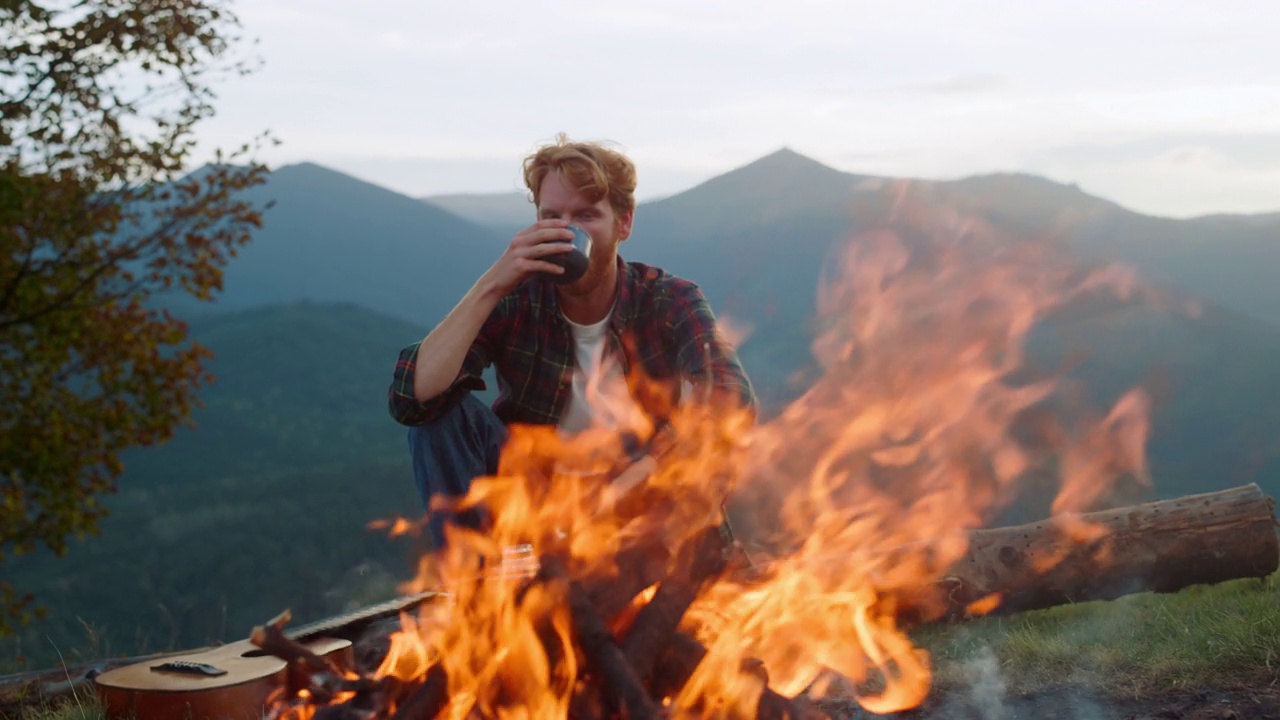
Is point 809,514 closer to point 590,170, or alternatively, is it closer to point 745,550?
point 745,550

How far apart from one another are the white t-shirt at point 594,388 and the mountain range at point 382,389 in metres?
3.18

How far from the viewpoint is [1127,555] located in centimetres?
465

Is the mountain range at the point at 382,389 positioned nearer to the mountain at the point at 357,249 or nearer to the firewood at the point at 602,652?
the firewood at the point at 602,652

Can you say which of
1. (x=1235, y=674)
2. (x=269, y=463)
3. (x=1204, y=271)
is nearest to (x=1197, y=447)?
(x=1204, y=271)

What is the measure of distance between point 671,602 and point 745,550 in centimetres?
148

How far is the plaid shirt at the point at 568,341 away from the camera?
13.3ft

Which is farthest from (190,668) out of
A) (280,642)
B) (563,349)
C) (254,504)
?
(254,504)

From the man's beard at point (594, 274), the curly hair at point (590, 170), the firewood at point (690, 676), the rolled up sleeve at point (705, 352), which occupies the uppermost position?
the curly hair at point (590, 170)

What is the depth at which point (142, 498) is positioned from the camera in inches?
1097

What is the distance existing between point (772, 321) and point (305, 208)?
146ft

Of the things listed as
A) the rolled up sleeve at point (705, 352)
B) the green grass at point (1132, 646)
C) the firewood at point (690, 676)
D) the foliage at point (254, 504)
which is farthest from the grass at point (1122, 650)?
the foliage at point (254, 504)

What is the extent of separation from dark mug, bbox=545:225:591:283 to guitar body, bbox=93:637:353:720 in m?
1.58

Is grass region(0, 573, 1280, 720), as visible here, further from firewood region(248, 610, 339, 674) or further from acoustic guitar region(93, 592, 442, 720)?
firewood region(248, 610, 339, 674)

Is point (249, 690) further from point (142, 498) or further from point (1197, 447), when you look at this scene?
point (142, 498)
